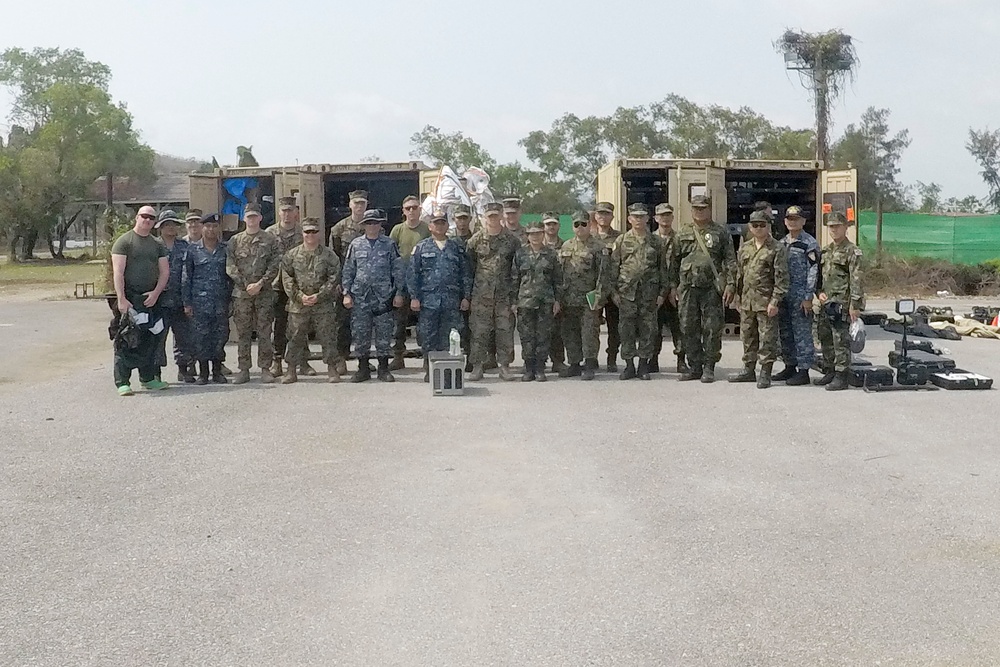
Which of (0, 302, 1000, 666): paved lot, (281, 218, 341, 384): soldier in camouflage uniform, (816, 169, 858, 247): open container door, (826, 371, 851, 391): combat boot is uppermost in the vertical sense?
(816, 169, 858, 247): open container door

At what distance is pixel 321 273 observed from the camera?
10.5 meters

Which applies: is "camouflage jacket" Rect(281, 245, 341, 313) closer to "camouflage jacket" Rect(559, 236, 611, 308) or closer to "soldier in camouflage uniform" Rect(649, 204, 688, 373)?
"camouflage jacket" Rect(559, 236, 611, 308)

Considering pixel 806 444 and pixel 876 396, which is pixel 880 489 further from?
pixel 876 396

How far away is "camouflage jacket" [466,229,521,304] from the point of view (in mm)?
10734

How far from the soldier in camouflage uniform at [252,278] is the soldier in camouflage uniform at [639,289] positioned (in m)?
3.56

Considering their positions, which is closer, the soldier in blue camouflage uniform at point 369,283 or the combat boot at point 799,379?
the combat boot at point 799,379

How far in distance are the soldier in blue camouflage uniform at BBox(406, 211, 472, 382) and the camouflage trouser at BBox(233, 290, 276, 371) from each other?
146 centimetres

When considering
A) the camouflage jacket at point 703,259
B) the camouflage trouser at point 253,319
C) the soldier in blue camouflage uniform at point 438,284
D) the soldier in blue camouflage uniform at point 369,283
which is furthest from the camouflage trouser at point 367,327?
the camouflage jacket at point 703,259

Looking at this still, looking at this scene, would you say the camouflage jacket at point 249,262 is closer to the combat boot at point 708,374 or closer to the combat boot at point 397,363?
the combat boot at point 397,363

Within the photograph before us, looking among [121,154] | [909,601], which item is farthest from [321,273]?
[121,154]

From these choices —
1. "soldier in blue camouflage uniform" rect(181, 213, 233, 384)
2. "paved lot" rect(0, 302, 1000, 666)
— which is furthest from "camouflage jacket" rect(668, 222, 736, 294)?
"soldier in blue camouflage uniform" rect(181, 213, 233, 384)

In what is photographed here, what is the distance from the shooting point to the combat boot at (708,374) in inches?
411

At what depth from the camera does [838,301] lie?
9.93 metres

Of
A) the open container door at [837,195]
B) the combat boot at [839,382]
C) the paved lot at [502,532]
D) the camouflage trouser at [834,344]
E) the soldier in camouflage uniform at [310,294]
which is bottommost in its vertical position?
the paved lot at [502,532]
